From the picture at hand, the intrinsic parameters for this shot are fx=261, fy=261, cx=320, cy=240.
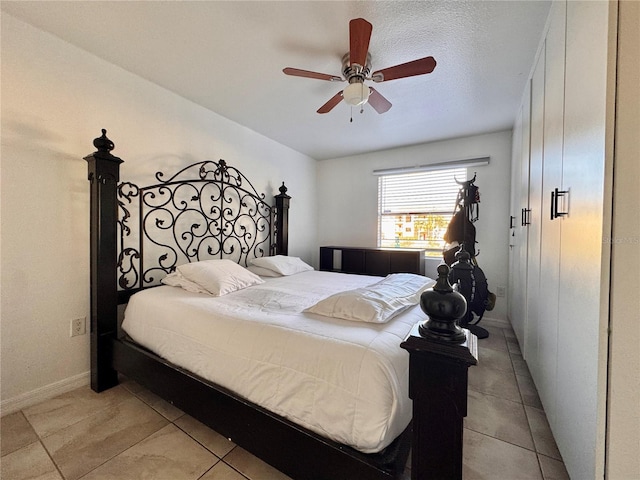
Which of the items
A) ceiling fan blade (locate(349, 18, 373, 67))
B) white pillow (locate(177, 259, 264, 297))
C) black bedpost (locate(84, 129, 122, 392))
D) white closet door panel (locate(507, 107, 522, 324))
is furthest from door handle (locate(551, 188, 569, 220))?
black bedpost (locate(84, 129, 122, 392))

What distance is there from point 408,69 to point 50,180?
2.41 m

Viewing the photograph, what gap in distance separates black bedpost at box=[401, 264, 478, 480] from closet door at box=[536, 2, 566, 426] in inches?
37.1

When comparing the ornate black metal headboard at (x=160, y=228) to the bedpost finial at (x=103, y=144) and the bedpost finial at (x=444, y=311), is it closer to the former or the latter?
the bedpost finial at (x=103, y=144)

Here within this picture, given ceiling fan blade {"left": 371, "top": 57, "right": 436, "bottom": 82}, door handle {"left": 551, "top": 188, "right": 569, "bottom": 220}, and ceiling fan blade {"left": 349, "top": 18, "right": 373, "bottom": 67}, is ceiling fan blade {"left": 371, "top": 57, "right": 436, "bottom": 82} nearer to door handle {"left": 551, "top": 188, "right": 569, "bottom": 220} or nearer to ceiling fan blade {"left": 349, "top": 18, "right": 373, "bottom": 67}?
ceiling fan blade {"left": 349, "top": 18, "right": 373, "bottom": 67}

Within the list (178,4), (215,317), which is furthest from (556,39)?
(215,317)

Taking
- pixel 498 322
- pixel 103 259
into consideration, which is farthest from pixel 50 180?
pixel 498 322

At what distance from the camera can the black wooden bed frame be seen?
78 cm

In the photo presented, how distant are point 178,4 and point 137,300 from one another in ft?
6.14

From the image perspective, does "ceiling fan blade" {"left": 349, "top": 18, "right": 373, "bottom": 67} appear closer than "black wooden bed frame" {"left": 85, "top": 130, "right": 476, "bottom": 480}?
No

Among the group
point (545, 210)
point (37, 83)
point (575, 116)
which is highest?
point (37, 83)

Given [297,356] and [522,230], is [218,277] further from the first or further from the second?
[522,230]

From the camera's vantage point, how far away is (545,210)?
5.23 ft

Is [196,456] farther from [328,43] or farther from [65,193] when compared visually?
[328,43]

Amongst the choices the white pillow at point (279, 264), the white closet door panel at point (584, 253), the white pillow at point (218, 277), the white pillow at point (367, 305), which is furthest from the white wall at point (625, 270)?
the white pillow at point (279, 264)
